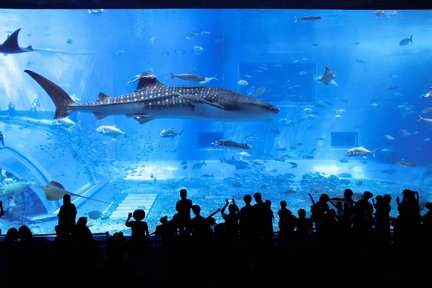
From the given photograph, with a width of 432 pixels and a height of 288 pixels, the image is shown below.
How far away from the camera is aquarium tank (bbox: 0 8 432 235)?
15.8m

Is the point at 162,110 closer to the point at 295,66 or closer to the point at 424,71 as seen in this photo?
the point at 295,66

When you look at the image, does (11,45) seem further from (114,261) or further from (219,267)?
(219,267)

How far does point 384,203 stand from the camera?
3.63m

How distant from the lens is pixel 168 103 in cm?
595

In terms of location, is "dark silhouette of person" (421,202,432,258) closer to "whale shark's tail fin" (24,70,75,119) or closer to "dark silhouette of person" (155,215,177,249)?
"dark silhouette of person" (155,215,177,249)

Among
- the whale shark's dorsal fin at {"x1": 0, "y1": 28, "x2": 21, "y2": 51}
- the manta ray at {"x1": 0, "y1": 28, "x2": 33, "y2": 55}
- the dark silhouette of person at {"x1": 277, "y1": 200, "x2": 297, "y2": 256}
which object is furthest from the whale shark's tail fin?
the dark silhouette of person at {"x1": 277, "y1": 200, "x2": 297, "y2": 256}

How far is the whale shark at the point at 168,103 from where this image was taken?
225 inches

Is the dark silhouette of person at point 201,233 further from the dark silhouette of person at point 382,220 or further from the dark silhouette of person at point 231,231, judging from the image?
the dark silhouette of person at point 382,220

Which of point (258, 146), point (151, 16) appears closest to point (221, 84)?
point (258, 146)

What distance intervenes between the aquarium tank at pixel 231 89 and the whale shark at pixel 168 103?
298 inches

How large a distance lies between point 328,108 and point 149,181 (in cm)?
1463

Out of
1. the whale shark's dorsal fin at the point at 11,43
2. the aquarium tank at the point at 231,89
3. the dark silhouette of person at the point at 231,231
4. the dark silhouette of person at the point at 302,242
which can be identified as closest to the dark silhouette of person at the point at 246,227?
the dark silhouette of person at the point at 231,231

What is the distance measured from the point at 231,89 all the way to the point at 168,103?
1496 centimetres

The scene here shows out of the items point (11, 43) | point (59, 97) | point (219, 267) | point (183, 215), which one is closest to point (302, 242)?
point (219, 267)
